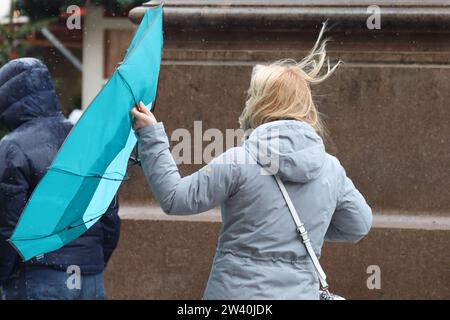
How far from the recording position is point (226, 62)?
5.86 meters

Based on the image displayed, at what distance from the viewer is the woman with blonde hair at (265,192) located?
334 cm

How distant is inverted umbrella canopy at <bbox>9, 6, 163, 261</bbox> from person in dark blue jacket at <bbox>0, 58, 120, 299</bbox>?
896 mm

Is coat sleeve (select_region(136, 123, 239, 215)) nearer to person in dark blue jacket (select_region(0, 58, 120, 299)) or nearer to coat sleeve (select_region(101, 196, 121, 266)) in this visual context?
person in dark blue jacket (select_region(0, 58, 120, 299))

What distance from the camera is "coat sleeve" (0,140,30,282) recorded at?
4426 millimetres

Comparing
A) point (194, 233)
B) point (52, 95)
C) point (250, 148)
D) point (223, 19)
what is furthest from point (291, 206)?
point (223, 19)

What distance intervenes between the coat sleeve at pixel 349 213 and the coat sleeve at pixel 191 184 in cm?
47

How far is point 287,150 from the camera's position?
3381 millimetres

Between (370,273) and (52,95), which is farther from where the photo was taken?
(370,273)

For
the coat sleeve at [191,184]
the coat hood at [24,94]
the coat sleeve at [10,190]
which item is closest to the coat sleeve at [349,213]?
the coat sleeve at [191,184]

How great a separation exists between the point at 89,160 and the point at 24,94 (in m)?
1.35

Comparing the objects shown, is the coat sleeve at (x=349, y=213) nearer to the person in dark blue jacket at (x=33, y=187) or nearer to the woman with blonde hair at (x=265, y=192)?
the woman with blonde hair at (x=265, y=192)

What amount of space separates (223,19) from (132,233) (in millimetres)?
1504

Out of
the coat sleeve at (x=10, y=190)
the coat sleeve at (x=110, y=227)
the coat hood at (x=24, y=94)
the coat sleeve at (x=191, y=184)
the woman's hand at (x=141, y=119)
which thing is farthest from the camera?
the coat sleeve at (x=110, y=227)
